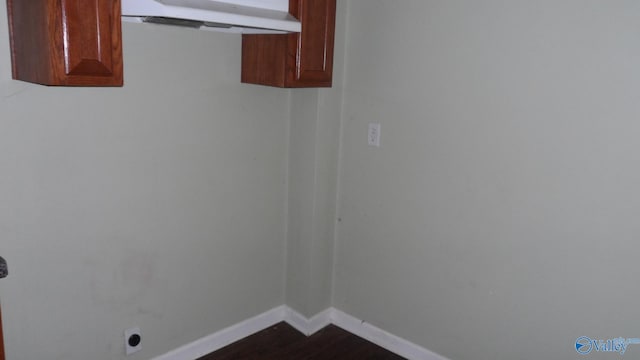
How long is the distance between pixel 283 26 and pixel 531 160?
110 cm

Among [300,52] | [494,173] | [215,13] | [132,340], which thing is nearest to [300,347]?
[132,340]

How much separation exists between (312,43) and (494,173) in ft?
3.10

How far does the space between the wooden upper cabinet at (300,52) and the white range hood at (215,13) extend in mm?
72

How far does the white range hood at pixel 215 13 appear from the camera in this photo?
5.06 ft

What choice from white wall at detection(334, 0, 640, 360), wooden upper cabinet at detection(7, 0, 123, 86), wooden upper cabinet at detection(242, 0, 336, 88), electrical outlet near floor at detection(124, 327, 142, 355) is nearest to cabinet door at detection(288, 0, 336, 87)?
wooden upper cabinet at detection(242, 0, 336, 88)

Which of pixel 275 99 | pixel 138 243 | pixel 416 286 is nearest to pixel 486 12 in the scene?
pixel 275 99

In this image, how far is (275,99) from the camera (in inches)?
101

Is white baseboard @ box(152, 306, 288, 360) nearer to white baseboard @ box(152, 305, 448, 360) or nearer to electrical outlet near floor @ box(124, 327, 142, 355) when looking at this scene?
white baseboard @ box(152, 305, 448, 360)

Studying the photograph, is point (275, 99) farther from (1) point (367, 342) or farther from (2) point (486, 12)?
(1) point (367, 342)

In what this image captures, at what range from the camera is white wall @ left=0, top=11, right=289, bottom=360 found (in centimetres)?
183

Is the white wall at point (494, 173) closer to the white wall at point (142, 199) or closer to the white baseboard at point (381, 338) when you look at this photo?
the white baseboard at point (381, 338)

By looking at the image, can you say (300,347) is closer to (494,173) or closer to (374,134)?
(374,134)

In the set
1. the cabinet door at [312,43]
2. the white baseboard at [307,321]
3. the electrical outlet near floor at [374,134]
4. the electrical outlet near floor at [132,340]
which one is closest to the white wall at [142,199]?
the electrical outlet near floor at [132,340]

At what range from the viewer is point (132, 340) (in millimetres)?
2203
